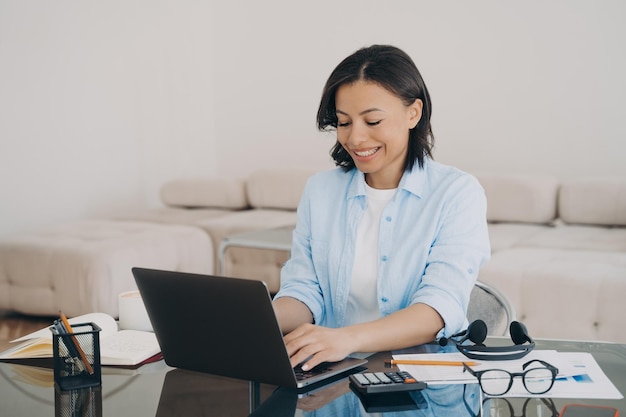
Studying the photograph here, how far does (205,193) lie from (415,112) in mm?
3424

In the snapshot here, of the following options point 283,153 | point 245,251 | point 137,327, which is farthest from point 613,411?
point 283,153

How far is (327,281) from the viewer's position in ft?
5.45

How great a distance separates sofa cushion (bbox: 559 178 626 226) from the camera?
3.77 meters

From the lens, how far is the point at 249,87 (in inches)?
212

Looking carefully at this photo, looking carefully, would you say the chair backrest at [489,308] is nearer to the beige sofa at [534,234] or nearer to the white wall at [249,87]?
the beige sofa at [534,234]

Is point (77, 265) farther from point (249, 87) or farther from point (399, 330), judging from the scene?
point (399, 330)

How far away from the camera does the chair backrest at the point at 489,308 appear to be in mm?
1610

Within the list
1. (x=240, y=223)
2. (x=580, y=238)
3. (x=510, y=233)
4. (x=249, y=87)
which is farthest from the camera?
(x=249, y=87)

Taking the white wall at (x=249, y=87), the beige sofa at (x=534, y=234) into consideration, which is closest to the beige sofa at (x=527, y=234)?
the beige sofa at (x=534, y=234)

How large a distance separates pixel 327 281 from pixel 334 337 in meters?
0.43

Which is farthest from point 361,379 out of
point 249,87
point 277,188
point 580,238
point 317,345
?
point 249,87

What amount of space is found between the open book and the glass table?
0.19 feet

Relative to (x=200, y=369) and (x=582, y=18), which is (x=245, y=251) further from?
(x=200, y=369)

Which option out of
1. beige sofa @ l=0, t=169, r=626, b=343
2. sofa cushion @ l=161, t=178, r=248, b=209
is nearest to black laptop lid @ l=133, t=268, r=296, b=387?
beige sofa @ l=0, t=169, r=626, b=343
